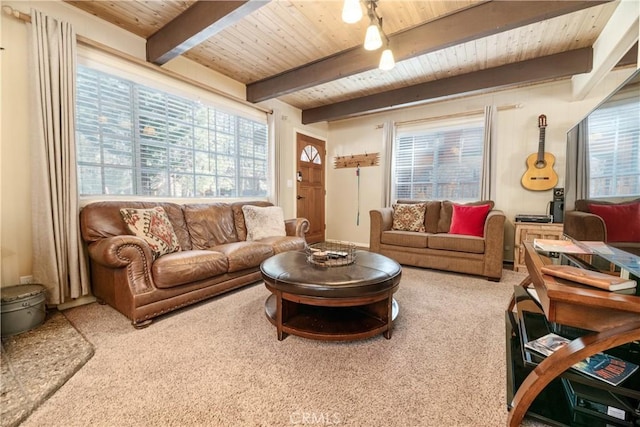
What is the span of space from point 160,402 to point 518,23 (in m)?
3.33

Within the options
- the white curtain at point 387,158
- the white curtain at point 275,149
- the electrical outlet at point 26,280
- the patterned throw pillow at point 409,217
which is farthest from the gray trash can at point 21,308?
the white curtain at point 387,158

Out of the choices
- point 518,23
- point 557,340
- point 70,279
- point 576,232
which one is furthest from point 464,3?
point 70,279

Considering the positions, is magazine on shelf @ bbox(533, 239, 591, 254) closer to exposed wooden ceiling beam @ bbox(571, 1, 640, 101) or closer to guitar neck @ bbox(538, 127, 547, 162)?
exposed wooden ceiling beam @ bbox(571, 1, 640, 101)

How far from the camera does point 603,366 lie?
1.09 meters

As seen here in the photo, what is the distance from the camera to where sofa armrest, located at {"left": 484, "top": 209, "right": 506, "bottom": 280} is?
2885 mm

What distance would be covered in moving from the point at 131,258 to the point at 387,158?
3905 mm

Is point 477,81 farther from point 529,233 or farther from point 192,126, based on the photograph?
point 192,126

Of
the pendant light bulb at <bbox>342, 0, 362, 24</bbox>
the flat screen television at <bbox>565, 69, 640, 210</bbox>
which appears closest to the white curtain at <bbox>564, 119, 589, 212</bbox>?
the flat screen television at <bbox>565, 69, 640, 210</bbox>

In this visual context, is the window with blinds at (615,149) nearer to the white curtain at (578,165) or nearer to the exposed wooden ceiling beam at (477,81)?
the white curtain at (578,165)

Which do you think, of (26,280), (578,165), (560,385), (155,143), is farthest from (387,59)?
(26,280)

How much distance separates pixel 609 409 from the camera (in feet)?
3.32

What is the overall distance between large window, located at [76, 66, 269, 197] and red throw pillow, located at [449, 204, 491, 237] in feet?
9.65

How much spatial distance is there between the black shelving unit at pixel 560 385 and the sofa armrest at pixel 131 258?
7.44 feet

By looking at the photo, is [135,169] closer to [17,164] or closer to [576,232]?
[17,164]
